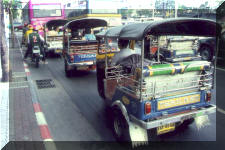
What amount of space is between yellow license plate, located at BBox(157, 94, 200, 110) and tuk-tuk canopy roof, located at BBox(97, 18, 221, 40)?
1.17m

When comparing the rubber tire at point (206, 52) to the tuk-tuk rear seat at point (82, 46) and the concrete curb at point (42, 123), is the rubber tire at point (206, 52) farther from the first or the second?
the concrete curb at point (42, 123)

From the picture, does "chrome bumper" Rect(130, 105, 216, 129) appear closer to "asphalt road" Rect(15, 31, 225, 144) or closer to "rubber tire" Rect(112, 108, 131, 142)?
"rubber tire" Rect(112, 108, 131, 142)

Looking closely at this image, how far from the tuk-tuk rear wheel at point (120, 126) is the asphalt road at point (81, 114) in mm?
230

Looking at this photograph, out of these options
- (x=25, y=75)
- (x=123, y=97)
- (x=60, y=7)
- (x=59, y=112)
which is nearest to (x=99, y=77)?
(x=59, y=112)

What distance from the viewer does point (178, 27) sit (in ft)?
14.0

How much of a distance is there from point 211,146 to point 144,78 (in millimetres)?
1785

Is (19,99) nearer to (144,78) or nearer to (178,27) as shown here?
(144,78)

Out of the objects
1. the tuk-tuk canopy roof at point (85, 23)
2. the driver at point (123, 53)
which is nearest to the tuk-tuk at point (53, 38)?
the tuk-tuk canopy roof at point (85, 23)

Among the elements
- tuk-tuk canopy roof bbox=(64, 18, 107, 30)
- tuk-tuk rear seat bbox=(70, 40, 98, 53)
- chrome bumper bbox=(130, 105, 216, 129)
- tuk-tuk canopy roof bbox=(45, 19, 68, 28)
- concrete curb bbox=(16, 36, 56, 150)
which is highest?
tuk-tuk canopy roof bbox=(45, 19, 68, 28)

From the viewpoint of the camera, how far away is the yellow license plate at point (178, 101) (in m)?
3.89

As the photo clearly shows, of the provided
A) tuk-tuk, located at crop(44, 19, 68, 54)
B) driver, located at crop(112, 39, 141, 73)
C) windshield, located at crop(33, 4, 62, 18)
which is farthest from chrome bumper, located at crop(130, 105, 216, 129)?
windshield, located at crop(33, 4, 62, 18)

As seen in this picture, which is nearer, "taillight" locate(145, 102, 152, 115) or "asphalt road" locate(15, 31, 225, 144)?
"taillight" locate(145, 102, 152, 115)

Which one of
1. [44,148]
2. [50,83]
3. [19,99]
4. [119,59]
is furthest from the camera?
[50,83]

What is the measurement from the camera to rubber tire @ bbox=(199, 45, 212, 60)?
12336mm
